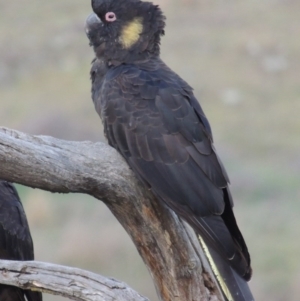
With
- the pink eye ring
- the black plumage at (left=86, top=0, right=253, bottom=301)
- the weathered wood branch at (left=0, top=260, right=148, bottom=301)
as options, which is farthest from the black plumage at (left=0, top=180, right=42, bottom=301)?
the pink eye ring

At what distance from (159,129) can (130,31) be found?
0.98 meters

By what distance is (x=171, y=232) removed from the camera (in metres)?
5.00

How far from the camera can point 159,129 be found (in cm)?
525

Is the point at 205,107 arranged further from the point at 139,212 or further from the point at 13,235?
the point at 139,212

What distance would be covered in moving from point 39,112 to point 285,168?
17.6ft

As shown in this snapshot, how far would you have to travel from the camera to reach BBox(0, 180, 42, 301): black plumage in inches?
225

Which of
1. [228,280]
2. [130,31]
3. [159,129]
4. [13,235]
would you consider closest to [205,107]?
[130,31]

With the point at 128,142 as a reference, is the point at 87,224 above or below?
above

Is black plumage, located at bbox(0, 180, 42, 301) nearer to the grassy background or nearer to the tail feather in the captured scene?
the tail feather

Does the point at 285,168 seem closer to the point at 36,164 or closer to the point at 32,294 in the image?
the point at 32,294

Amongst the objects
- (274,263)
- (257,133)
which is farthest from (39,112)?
(274,263)

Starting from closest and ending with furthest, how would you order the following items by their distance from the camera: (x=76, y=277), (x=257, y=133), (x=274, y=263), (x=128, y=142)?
(x=76, y=277), (x=128, y=142), (x=274, y=263), (x=257, y=133)

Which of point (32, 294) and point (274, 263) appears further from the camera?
point (274, 263)

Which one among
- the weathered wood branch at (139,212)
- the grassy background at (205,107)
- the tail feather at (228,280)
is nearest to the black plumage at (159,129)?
the tail feather at (228,280)
